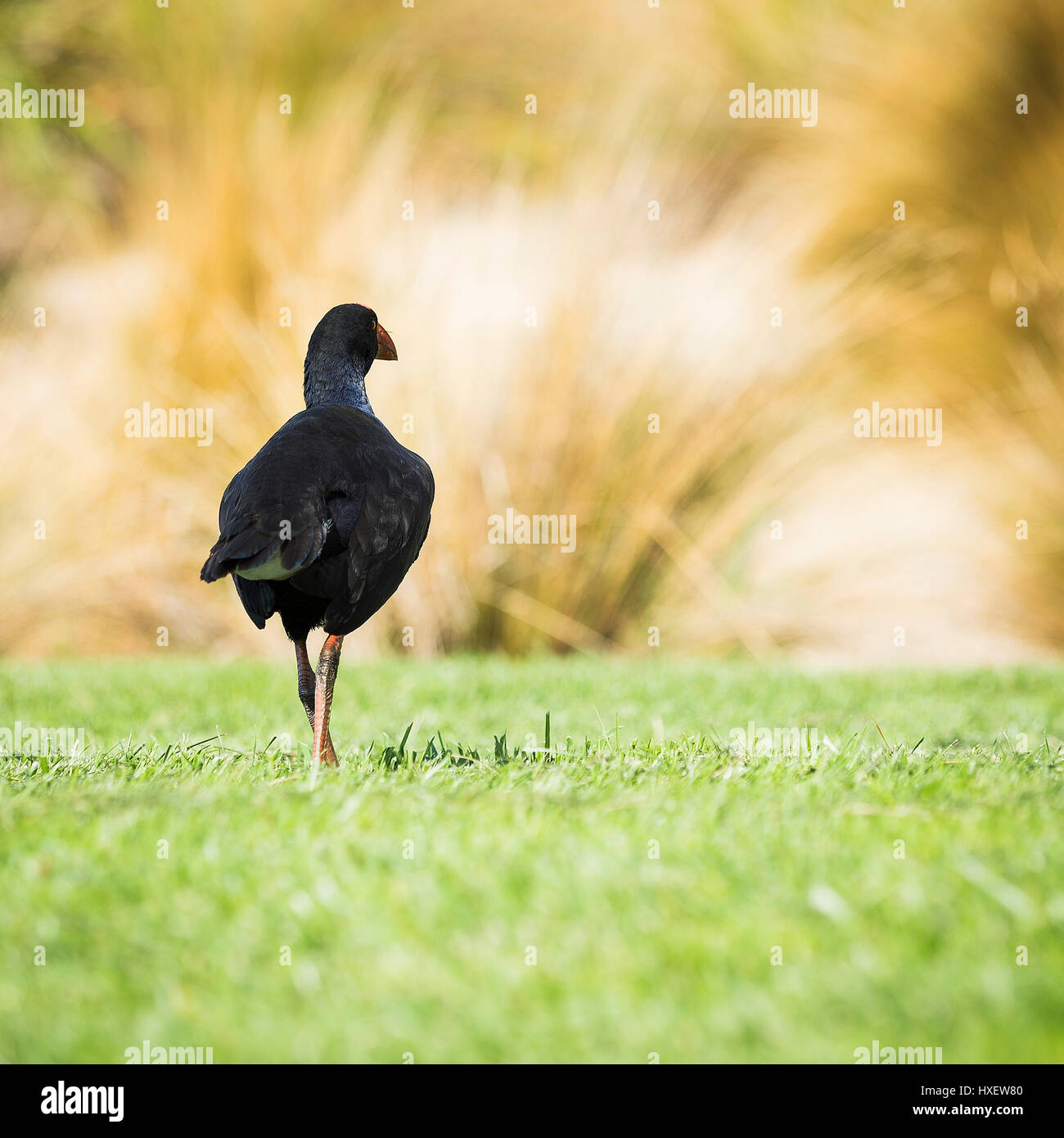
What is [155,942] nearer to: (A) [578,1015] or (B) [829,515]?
(A) [578,1015]

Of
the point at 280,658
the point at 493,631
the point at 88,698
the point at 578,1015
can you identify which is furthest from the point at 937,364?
the point at 578,1015

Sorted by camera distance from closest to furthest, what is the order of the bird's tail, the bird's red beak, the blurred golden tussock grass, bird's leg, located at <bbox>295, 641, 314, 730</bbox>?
1. the bird's tail
2. bird's leg, located at <bbox>295, 641, 314, 730</bbox>
3. the bird's red beak
4. the blurred golden tussock grass

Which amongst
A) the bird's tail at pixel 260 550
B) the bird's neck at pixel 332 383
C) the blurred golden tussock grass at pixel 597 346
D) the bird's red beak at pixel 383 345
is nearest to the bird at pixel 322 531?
the bird's tail at pixel 260 550

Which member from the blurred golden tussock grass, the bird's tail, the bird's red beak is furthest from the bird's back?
the blurred golden tussock grass

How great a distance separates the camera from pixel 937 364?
909cm

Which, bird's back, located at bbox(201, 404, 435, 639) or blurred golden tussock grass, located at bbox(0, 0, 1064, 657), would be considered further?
blurred golden tussock grass, located at bbox(0, 0, 1064, 657)

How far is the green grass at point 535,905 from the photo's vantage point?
181cm

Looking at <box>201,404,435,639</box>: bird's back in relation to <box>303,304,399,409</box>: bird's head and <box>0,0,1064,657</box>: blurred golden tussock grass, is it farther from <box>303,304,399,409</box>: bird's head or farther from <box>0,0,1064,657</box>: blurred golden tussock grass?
<box>0,0,1064,657</box>: blurred golden tussock grass

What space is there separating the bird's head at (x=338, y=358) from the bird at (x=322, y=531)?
0.39 m

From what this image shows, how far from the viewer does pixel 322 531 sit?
3311 millimetres

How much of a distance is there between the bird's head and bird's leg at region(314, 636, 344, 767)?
39.4 inches

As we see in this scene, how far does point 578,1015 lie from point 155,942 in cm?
74

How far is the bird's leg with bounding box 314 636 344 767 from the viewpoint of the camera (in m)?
3.39

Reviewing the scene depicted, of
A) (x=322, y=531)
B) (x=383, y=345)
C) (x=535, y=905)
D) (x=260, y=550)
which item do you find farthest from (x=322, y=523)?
(x=535, y=905)
